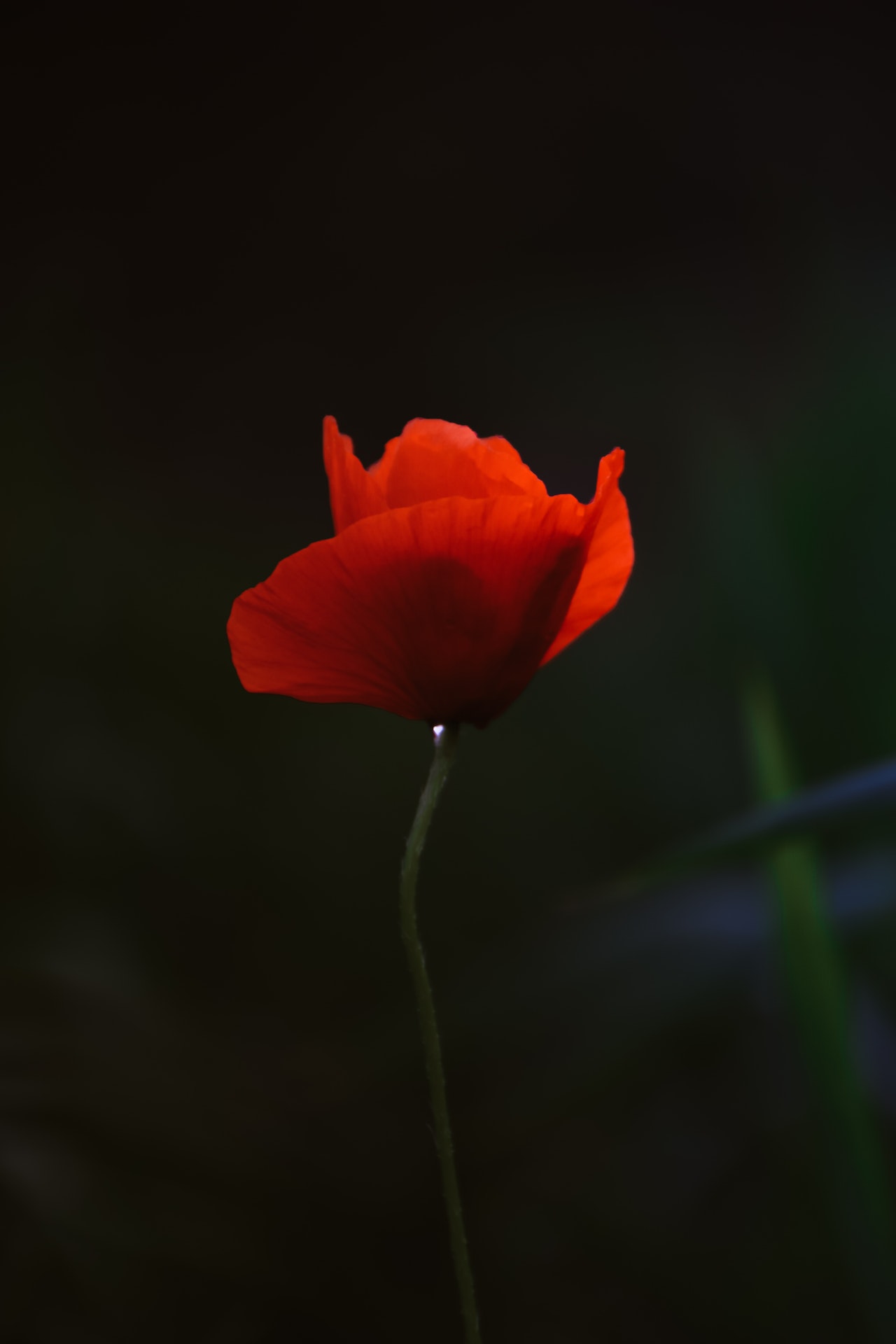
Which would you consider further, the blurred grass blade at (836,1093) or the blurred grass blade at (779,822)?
the blurred grass blade at (836,1093)

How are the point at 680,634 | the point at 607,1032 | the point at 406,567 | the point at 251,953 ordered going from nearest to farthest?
the point at 406,567 < the point at 607,1032 < the point at 251,953 < the point at 680,634

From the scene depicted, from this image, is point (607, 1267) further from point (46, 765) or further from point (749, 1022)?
point (46, 765)

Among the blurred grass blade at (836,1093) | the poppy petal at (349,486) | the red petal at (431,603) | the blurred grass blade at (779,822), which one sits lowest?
the blurred grass blade at (836,1093)

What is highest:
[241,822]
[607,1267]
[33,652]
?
[33,652]

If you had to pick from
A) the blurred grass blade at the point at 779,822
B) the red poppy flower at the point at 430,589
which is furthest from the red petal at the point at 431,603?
the blurred grass blade at the point at 779,822

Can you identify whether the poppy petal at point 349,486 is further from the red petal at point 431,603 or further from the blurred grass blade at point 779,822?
the blurred grass blade at point 779,822

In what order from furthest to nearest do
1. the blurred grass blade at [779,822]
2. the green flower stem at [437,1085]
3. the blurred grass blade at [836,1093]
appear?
the blurred grass blade at [836,1093] < the blurred grass blade at [779,822] < the green flower stem at [437,1085]

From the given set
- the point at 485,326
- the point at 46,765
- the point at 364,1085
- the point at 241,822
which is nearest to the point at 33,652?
the point at 46,765

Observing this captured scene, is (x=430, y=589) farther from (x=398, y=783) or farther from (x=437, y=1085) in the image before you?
(x=398, y=783)
